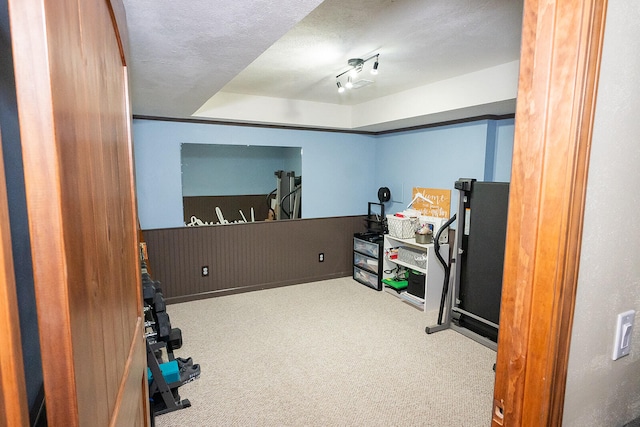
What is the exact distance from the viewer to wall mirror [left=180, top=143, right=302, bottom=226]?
5.25 metres

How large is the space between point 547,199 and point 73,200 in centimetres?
85

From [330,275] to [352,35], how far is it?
3434 millimetres

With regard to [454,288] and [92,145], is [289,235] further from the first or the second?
[92,145]

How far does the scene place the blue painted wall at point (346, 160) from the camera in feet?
12.3

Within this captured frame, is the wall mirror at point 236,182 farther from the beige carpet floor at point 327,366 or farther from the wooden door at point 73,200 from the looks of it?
the wooden door at point 73,200

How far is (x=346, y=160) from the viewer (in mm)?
4969

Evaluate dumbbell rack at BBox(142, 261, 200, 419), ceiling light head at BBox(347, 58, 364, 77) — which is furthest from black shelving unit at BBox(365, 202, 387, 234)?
dumbbell rack at BBox(142, 261, 200, 419)

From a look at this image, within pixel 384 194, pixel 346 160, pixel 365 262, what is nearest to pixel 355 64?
pixel 346 160

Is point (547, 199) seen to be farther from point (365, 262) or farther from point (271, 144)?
point (365, 262)

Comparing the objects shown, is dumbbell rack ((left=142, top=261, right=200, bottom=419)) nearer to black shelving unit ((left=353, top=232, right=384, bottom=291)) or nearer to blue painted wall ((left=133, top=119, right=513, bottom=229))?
blue painted wall ((left=133, top=119, right=513, bottom=229))

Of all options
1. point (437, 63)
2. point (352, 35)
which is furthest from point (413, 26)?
point (437, 63)

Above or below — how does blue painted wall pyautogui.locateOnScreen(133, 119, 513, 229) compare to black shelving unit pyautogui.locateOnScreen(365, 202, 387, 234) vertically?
above

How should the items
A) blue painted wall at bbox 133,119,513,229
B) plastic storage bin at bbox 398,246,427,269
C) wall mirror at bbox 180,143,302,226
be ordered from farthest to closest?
wall mirror at bbox 180,143,302,226 < plastic storage bin at bbox 398,246,427,269 < blue painted wall at bbox 133,119,513,229

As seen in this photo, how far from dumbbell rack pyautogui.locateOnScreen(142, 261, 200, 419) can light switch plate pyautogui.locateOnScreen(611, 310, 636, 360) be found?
2.34 metres
